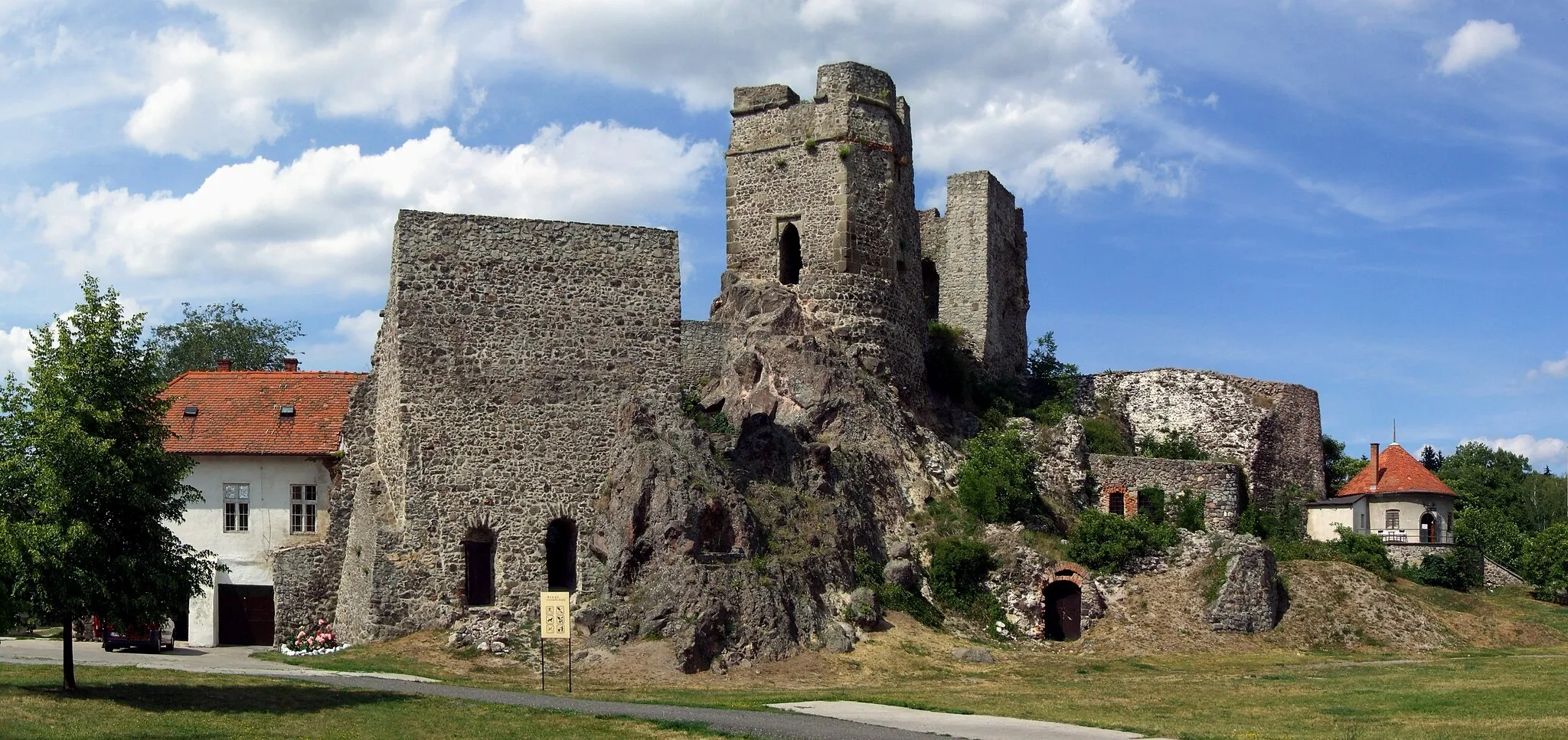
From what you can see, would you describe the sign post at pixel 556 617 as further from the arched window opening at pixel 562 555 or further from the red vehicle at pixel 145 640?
the red vehicle at pixel 145 640

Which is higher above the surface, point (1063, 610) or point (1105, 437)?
point (1105, 437)

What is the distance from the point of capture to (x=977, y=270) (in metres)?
48.3

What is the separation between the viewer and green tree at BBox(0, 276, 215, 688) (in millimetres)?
21984

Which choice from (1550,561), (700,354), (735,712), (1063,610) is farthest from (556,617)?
(1550,561)

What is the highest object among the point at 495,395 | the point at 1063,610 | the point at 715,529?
the point at 495,395

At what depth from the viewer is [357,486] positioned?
34.6 meters

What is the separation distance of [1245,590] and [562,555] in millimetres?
15787

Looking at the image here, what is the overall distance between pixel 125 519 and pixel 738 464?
13.8 metres

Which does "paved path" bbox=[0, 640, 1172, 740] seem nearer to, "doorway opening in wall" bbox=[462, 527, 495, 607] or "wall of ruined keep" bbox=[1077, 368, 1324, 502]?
"doorway opening in wall" bbox=[462, 527, 495, 607]

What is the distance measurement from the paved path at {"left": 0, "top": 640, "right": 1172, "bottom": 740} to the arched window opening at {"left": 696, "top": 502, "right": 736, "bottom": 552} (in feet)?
21.2

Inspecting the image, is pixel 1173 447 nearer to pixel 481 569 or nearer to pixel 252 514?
pixel 481 569

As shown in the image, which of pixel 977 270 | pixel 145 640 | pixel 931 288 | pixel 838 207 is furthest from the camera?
pixel 931 288

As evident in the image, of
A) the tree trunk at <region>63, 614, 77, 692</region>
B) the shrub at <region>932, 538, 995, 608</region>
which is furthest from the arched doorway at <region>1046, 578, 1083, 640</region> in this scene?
the tree trunk at <region>63, 614, 77, 692</region>

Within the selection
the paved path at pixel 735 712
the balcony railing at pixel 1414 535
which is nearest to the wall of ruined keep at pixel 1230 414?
the balcony railing at pixel 1414 535
